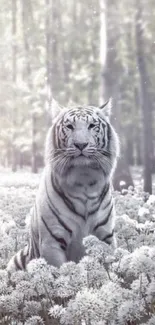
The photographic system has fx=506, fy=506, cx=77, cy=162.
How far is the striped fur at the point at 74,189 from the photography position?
475 cm

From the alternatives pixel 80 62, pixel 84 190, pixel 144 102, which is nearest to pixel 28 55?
pixel 80 62

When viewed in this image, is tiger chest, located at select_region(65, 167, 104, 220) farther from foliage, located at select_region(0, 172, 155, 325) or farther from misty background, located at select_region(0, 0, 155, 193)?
misty background, located at select_region(0, 0, 155, 193)

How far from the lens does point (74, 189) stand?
16.2ft

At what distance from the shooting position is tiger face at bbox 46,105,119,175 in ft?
15.7

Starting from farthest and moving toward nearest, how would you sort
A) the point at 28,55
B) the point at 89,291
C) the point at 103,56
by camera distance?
Answer: the point at 28,55 < the point at 103,56 < the point at 89,291

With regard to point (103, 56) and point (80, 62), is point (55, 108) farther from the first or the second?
point (80, 62)

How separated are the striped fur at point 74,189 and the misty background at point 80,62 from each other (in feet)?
10.1

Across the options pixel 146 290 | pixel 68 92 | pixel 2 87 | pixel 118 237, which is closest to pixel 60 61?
pixel 68 92

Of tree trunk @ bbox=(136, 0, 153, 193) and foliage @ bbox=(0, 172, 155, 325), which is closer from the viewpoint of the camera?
foliage @ bbox=(0, 172, 155, 325)

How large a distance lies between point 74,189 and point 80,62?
92.1 feet

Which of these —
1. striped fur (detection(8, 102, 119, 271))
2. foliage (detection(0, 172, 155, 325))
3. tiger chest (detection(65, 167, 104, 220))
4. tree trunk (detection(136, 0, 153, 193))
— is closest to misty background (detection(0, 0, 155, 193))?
tree trunk (detection(136, 0, 153, 193))

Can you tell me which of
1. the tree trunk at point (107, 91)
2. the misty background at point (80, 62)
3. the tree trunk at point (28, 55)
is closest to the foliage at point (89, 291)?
the misty background at point (80, 62)

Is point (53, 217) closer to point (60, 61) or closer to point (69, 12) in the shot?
point (69, 12)

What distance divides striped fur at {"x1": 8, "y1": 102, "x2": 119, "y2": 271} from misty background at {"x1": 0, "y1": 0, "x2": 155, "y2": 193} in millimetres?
3072
